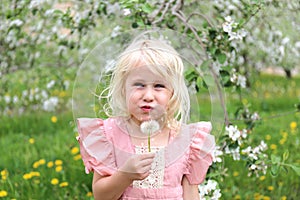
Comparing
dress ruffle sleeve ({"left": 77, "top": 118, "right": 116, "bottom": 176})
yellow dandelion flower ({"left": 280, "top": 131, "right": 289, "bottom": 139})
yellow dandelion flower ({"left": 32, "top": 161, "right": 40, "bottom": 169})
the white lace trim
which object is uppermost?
dress ruffle sleeve ({"left": 77, "top": 118, "right": 116, "bottom": 176})

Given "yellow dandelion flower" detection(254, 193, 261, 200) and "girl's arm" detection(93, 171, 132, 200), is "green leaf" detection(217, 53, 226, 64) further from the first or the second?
"yellow dandelion flower" detection(254, 193, 261, 200)

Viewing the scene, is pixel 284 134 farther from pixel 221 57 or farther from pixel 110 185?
pixel 110 185

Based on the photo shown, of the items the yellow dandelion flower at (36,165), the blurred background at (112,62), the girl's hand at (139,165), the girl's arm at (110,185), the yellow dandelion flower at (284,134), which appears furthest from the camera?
the yellow dandelion flower at (284,134)

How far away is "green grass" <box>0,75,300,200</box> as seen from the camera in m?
3.40

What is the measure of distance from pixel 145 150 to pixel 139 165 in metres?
0.18

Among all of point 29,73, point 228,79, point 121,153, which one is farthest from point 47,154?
A: point 121,153

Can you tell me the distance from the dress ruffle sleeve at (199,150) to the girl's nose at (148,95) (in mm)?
286

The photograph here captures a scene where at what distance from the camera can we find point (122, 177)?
195cm

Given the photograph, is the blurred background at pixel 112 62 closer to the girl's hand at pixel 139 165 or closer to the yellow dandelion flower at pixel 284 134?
the yellow dandelion flower at pixel 284 134

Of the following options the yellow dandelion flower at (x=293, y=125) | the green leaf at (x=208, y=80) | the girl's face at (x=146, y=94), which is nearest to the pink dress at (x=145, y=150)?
the girl's face at (x=146, y=94)

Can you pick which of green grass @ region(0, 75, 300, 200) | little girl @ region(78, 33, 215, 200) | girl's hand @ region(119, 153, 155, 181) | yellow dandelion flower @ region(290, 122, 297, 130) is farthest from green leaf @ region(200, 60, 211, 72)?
yellow dandelion flower @ region(290, 122, 297, 130)

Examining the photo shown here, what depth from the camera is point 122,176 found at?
195 cm

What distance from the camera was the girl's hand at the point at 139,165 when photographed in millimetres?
1858

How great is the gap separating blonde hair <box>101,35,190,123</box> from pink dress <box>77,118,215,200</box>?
0.21ft
